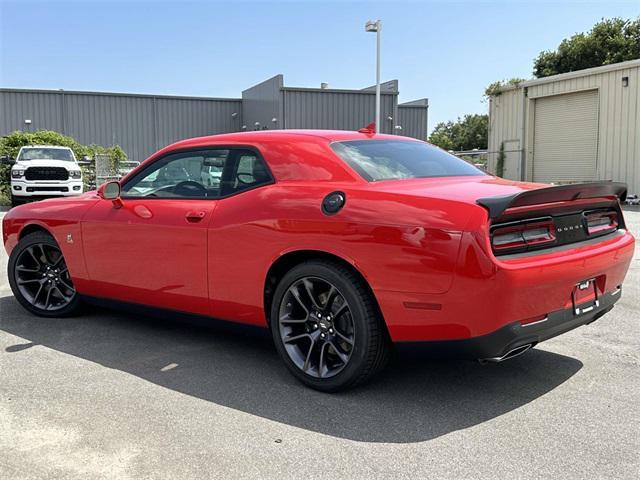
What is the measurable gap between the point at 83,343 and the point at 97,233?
0.85 meters

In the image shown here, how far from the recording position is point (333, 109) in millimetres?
34219

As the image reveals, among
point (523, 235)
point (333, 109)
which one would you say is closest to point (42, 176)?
point (523, 235)

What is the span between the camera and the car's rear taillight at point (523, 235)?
3229 millimetres

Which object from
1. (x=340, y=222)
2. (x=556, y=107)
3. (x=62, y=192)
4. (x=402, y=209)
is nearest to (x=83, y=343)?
(x=340, y=222)

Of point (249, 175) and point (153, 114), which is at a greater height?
point (153, 114)

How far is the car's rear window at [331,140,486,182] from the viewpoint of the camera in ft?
12.9

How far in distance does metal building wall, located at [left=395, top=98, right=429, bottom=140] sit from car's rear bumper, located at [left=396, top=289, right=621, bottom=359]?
3505 cm

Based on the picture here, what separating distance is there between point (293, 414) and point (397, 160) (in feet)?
5.83

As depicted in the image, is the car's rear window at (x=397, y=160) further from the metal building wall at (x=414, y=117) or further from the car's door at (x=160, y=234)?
the metal building wall at (x=414, y=117)

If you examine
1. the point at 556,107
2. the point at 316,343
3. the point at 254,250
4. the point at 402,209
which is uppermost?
the point at 556,107

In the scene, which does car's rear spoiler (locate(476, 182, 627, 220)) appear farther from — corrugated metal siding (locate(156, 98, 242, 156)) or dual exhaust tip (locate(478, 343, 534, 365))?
corrugated metal siding (locate(156, 98, 242, 156))

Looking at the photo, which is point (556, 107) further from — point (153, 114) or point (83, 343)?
point (153, 114)

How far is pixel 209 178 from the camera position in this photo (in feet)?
14.4

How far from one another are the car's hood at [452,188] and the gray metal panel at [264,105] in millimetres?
29481
